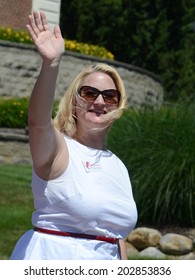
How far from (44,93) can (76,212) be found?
0.51 m

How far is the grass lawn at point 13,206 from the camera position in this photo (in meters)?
8.81

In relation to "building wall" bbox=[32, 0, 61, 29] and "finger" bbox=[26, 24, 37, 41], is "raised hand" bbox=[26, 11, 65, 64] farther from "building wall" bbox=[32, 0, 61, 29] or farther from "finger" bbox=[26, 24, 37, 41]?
"building wall" bbox=[32, 0, 61, 29]

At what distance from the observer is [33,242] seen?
11.6 ft

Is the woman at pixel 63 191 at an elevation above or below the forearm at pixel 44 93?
below

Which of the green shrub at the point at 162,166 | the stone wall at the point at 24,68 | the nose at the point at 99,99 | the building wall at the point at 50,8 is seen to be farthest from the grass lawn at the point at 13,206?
the building wall at the point at 50,8

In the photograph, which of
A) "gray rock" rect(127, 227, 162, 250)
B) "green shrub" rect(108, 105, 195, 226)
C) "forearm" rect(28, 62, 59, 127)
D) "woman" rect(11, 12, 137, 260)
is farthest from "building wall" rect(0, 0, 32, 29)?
"forearm" rect(28, 62, 59, 127)

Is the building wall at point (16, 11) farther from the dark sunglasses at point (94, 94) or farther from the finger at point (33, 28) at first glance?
the finger at point (33, 28)

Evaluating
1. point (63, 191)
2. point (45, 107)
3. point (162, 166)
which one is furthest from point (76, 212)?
point (162, 166)

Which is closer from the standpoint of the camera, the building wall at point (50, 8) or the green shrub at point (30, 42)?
the green shrub at point (30, 42)

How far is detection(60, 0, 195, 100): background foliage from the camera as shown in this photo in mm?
28250

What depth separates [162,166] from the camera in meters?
10.6

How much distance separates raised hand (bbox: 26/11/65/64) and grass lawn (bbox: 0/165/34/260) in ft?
16.4

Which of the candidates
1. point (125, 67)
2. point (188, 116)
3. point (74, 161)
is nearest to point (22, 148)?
point (188, 116)

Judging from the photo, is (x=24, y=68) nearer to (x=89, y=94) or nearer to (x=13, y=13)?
(x=13, y=13)
